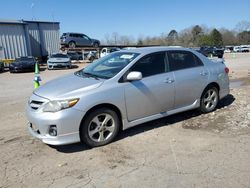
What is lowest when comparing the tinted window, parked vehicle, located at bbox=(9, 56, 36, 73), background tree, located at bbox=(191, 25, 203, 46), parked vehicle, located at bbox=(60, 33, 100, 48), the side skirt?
the side skirt

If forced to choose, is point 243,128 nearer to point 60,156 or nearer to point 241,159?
point 241,159

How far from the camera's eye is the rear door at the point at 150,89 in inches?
193

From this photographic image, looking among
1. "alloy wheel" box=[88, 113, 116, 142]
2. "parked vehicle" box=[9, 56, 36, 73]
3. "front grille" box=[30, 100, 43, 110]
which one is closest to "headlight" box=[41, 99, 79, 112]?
"front grille" box=[30, 100, 43, 110]

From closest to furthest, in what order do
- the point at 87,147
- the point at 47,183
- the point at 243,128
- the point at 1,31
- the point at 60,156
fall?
the point at 47,183, the point at 60,156, the point at 87,147, the point at 243,128, the point at 1,31

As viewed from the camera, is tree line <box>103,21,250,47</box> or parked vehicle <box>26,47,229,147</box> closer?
parked vehicle <box>26,47,229,147</box>

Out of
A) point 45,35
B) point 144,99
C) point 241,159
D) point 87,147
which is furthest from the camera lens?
point 45,35

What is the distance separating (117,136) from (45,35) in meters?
35.5

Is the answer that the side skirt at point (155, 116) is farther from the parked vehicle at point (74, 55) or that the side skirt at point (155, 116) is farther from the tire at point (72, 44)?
the parked vehicle at point (74, 55)

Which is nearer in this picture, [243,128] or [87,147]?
[87,147]

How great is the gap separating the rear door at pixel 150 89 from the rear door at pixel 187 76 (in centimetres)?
18

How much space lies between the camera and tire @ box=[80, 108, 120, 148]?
4445 mm

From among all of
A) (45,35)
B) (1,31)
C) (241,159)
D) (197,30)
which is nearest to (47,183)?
(241,159)

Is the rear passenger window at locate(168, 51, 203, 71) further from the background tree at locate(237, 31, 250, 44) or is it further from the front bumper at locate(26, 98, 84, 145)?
the background tree at locate(237, 31, 250, 44)

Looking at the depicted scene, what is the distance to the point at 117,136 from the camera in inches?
199
